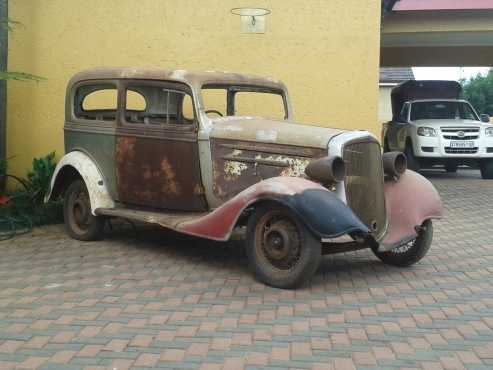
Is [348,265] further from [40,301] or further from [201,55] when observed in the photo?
[201,55]

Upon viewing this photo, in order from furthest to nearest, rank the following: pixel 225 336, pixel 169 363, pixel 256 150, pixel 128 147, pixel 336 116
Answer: pixel 336 116
pixel 128 147
pixel 256 150
pixel 225 336
pixel 169 363

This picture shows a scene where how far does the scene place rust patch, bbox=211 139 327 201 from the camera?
528 centimetres

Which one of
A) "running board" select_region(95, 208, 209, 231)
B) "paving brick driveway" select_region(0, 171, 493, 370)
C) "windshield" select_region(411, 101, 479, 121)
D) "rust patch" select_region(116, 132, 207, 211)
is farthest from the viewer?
"windshield" select_region(411, 101, 479, 121)

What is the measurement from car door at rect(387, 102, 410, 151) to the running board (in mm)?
8889

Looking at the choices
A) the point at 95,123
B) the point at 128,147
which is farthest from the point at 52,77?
the point at 128,147

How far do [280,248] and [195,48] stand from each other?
4595 millimetres

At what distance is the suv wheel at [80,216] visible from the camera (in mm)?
6586

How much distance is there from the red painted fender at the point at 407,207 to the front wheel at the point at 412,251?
0.41 feet

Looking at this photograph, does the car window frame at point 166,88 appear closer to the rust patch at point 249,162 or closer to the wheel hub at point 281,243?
the rust patch at point 249,162

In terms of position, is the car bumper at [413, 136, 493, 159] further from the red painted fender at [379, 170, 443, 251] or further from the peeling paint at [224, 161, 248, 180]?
the peeling paint at [224, 161, 248, 180]

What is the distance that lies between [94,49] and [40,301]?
5.07 meters

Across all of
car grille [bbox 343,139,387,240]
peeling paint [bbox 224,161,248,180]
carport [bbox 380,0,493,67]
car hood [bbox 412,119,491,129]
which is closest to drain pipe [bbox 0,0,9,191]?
peeling paint [bbox 224,161,248,180]

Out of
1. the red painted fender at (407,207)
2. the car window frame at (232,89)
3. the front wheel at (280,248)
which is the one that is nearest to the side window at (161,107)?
the car window frame at (232,89)

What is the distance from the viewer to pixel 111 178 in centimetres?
643
